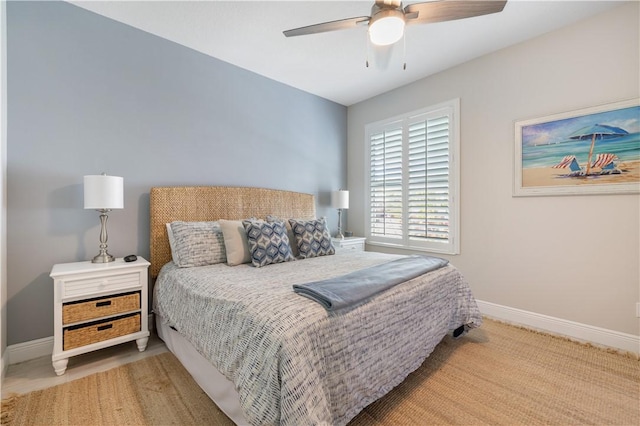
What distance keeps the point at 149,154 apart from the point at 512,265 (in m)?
3.78

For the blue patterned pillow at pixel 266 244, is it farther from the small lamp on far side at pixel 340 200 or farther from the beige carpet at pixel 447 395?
the small lamp on far side at pixel 340 200

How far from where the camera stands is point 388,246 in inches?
158

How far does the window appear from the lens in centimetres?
335

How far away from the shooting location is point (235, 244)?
7.97 feet

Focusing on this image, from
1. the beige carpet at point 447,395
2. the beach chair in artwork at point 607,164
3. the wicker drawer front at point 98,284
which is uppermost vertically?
the beach chair in artwork at point 607,164

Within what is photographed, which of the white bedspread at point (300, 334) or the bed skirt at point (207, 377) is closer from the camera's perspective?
the white bedspread at point (300, 334)

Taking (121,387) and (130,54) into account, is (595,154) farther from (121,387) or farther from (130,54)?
(130,54)

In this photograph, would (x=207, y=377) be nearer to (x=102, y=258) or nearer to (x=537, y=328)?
(x=102, y=258)

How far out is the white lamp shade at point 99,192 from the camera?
212cm

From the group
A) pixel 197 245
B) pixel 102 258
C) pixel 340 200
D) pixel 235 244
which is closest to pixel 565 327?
pixel 340 200

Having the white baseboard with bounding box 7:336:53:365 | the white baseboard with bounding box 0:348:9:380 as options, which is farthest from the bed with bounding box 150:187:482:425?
the white baseboard with bounding box 0:348:9:380

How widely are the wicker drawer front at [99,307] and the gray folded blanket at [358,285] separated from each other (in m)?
1.51

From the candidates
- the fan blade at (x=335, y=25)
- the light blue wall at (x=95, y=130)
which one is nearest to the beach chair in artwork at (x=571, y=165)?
the fan blade at (x=335, y=25)

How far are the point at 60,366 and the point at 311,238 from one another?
2066 mm
